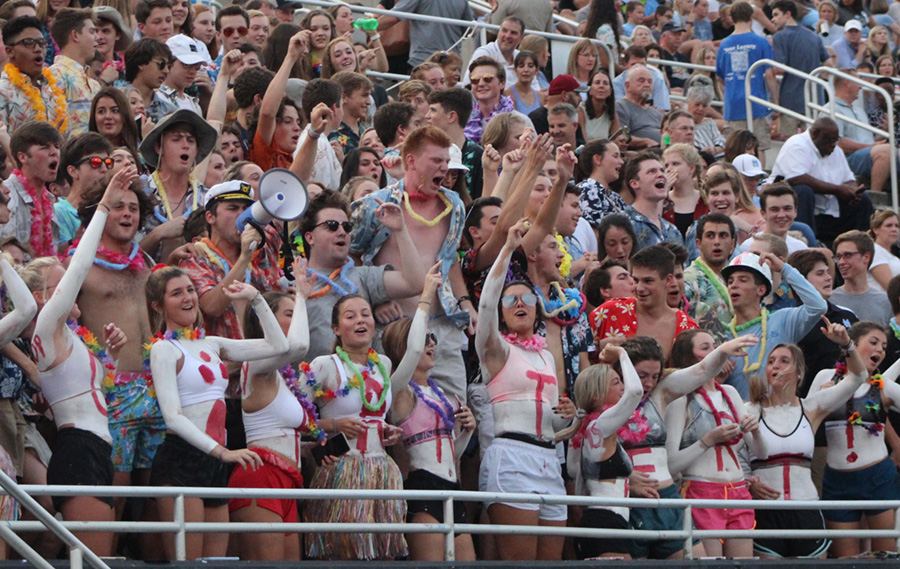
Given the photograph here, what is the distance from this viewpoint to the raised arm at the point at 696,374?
817 centimetres

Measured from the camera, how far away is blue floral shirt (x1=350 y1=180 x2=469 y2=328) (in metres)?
7.98

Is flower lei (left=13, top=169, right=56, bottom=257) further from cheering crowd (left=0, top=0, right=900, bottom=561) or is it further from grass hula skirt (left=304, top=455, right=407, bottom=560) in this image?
grass hula skirt (left=304, top=455, right=407, bottom=560)

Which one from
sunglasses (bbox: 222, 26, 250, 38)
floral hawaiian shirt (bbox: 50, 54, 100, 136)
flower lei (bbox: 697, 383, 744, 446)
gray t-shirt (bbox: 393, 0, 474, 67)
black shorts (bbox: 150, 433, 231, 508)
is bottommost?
black shorts (bbox: 150, 433, 231, 508)

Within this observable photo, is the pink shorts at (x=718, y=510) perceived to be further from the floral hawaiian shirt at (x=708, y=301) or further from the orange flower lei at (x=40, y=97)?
the orange flower lei at (x=40, y=97)

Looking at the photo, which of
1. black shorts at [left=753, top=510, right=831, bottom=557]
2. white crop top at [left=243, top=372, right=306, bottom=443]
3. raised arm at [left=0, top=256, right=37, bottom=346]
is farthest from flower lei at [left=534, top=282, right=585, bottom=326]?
raised arm at [left=0, top=256, right=37, bottom=346]

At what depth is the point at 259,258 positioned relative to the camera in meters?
7.94

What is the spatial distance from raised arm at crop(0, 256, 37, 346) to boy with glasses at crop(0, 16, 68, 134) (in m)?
3.03

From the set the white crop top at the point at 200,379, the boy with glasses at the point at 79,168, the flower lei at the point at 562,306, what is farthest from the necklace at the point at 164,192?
the flower lei at the point at 562,306

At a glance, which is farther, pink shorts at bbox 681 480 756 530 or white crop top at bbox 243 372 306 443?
pink shorts at bbox 681 480 756 530

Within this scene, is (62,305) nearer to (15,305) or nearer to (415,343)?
(15,305)

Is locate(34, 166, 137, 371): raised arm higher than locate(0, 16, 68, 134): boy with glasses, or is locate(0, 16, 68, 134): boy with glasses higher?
locate(0, 16, 68, 134): boy with glasses

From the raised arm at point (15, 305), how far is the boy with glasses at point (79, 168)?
1343 mm

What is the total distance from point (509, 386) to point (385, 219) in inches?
41.7

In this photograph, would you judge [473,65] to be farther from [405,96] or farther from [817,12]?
[817,12]
